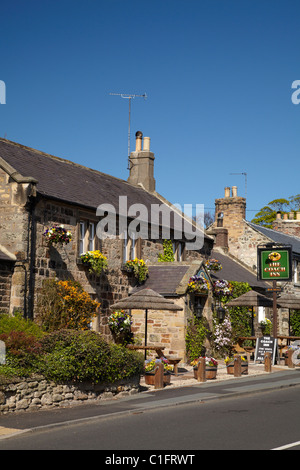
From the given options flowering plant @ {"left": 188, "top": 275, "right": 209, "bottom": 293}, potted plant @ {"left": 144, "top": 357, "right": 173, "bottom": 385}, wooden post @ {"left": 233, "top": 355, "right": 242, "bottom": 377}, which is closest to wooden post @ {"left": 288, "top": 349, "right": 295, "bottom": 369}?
flowering plant @ {"left": 188, "top": 275, "right": 209, "bottom": 293}

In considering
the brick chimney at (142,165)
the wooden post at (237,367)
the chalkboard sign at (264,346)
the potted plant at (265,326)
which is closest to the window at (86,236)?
the wooden post at (237,367)

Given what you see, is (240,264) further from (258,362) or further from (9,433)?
(9,433)

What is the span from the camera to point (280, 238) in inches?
1726

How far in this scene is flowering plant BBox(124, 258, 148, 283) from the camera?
84.0 feet

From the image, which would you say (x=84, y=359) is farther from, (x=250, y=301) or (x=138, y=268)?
(x=250, y=301)

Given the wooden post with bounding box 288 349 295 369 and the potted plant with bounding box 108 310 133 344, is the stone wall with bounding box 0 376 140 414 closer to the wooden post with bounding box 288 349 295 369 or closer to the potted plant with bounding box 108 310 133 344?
the potted plant with bounding box 108 310 133 344

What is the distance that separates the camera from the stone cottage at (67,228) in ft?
67.4

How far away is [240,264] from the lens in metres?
38.6

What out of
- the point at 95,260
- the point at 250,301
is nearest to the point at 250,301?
the point at 250,301

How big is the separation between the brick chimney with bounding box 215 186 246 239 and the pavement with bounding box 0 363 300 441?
18.9 metres

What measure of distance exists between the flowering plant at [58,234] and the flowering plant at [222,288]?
9.33 m

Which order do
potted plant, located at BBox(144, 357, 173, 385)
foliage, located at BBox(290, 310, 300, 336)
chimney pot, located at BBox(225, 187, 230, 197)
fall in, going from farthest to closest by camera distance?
chimney pot, located at BBox(225, 187, 230, 197) < foliage, located at BBox(290, 310, 300, 336) < potted plant, located at BBox(144, 357, 173, 385)
